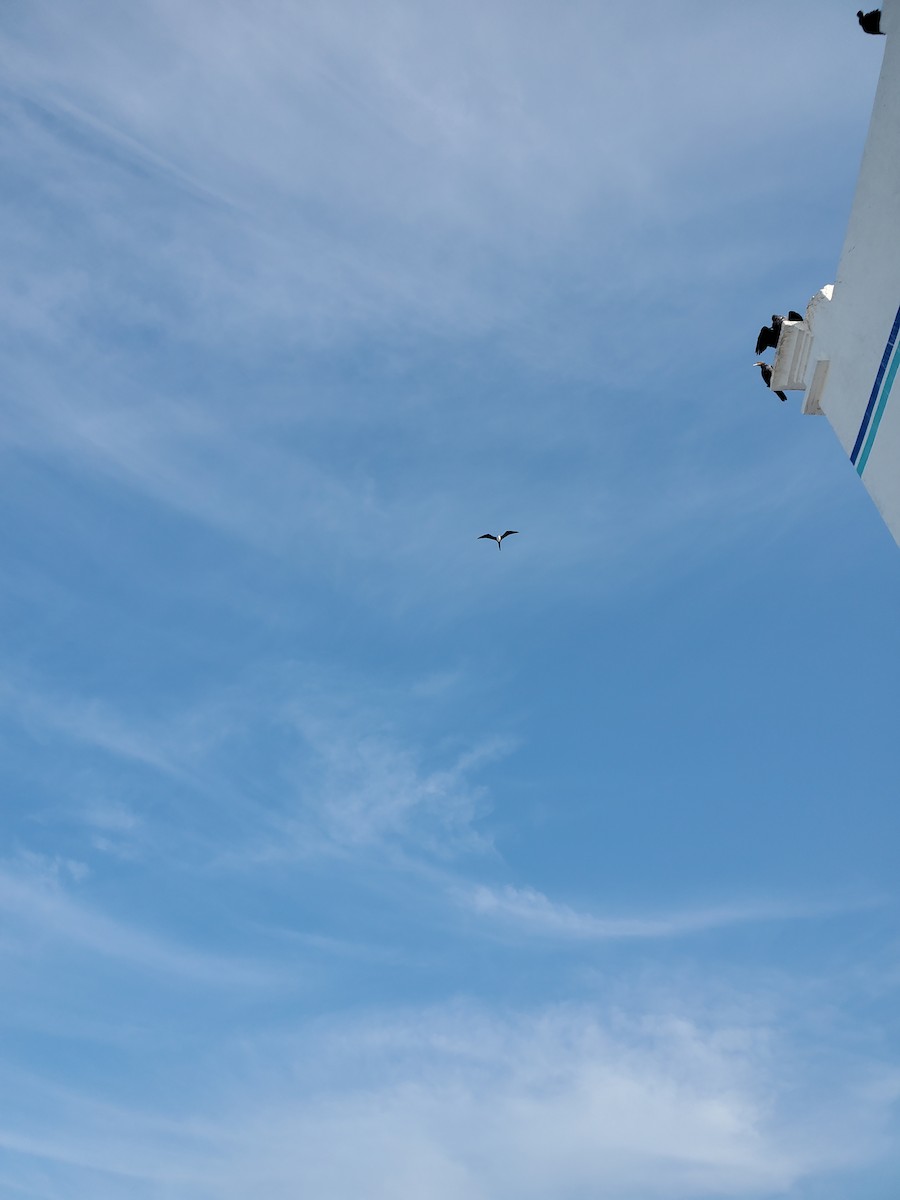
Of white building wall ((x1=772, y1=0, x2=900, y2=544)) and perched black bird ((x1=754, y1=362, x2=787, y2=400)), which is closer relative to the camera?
white building wall ((x1=772, y1=0, x2=900, y2=544))

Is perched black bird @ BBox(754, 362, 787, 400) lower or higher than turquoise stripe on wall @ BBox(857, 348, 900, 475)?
higher

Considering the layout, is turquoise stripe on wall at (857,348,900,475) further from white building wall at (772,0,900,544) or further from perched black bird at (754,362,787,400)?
perched black bird at (754,362,787,400)

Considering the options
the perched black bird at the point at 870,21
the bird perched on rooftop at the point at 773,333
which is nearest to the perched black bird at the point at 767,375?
the bird perched on rooftop at the point at 773,333

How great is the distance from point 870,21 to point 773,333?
375cm

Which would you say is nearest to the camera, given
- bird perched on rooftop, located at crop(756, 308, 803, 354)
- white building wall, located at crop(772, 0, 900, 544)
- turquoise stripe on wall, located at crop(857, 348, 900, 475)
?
white building wall, located at crop(772, 0, 900, 544)

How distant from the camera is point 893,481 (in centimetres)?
984

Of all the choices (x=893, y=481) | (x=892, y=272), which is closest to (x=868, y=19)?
(x=892, y=272)

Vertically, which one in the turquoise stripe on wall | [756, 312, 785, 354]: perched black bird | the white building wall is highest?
[756, 312, 785, 354]: perched black bird

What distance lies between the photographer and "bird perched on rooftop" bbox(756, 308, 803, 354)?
12.5 meters

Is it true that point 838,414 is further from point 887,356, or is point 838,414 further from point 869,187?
point 869,187

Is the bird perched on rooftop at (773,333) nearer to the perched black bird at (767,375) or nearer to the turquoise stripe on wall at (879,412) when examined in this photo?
the perched black bird at (767,375)

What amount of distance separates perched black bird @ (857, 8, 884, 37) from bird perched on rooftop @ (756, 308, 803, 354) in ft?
11.2

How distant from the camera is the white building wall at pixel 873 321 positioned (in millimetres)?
9578

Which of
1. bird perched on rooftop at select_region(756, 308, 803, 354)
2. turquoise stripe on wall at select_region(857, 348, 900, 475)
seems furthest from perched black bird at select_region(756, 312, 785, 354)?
turquoise stripe on wall at select_region(857, 348, 900, 475)
